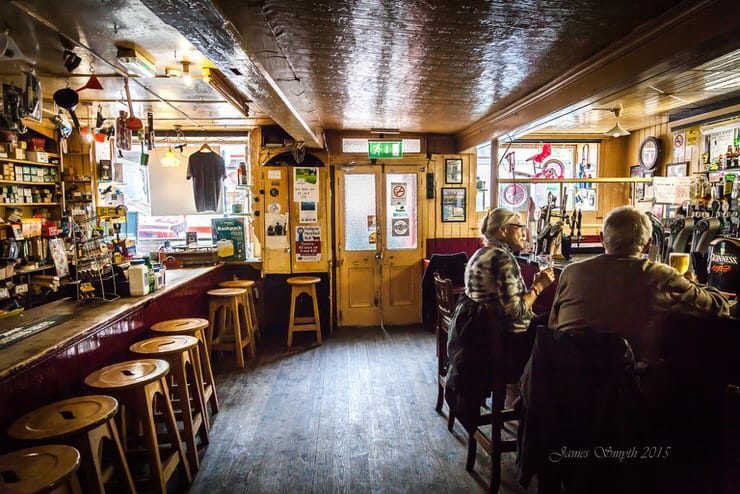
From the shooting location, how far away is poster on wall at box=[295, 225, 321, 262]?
206 inches

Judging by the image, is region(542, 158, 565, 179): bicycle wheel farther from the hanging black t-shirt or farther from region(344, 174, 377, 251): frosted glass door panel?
the hanging black t-shirt

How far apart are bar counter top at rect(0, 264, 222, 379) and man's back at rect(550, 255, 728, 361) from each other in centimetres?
240

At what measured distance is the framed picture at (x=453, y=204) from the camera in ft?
18.2

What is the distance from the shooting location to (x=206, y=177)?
5.26 metres

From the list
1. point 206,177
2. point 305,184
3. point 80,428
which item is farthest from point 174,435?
point 206,177

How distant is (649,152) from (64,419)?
6.22 m

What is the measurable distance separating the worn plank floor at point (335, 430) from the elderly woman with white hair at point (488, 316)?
19.7 inches

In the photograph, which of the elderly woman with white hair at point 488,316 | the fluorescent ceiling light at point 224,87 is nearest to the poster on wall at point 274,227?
the fluorescent ceiling light at point 224,87

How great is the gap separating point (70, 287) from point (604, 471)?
10.8 ft

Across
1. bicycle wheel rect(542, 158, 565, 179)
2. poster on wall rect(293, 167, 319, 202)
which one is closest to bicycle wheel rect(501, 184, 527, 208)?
bicycle wheel rect(542, 158, 565, 179)

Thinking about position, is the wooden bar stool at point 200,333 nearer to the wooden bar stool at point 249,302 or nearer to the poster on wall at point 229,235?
the wooden bar stool at point 249,302

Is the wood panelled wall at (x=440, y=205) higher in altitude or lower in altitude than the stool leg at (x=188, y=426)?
higher

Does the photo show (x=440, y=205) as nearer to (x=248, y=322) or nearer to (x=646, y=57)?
(x=248, y=322)

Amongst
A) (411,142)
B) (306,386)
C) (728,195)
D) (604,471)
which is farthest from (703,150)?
(306,386)
